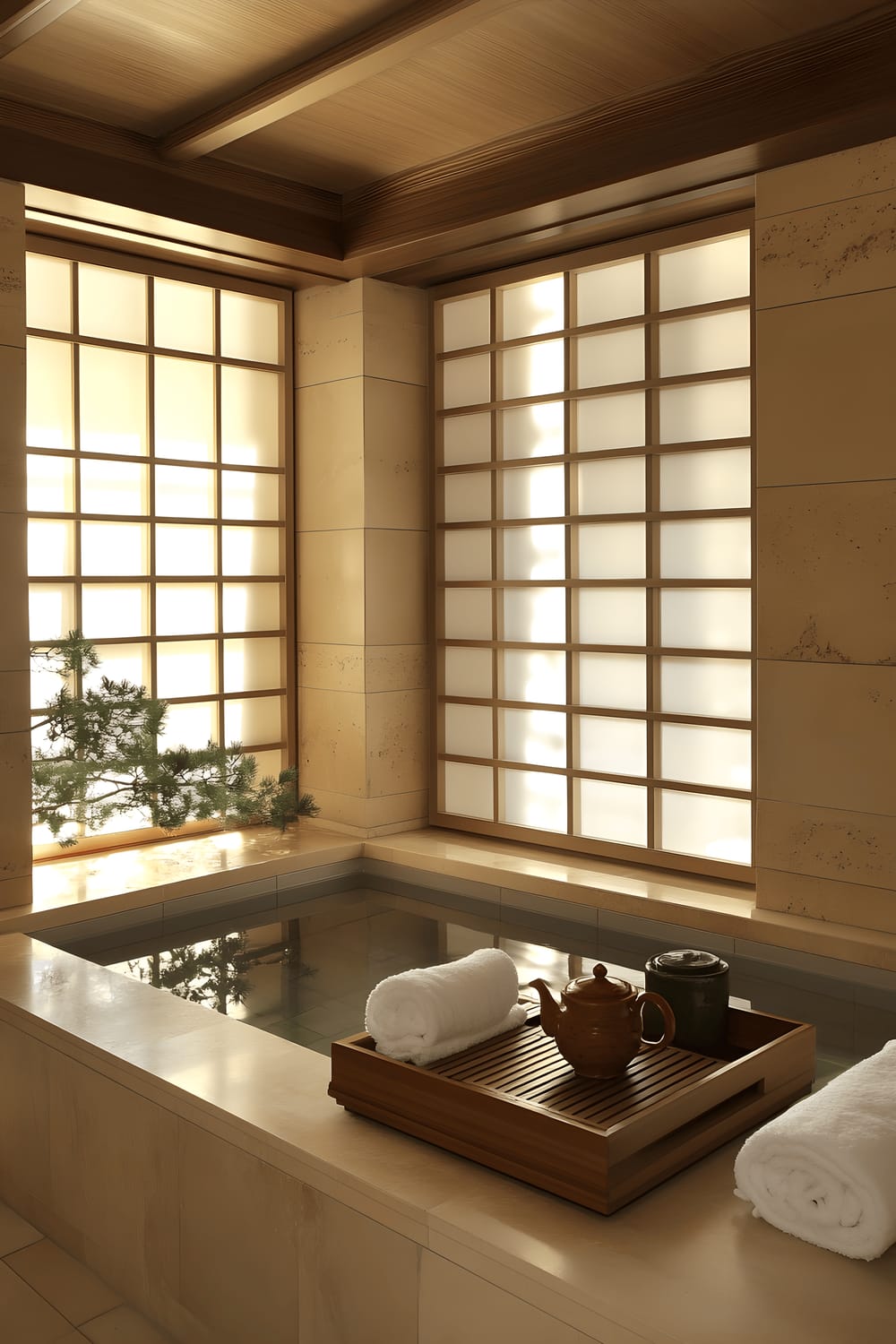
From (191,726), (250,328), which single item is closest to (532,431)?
(250,328)

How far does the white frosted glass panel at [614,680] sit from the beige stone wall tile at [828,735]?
0.64m

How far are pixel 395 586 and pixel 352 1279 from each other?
3031 mm

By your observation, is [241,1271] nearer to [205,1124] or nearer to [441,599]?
[205,1124]

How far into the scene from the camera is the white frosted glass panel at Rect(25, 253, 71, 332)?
3.76 metres

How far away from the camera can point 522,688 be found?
13.6ft

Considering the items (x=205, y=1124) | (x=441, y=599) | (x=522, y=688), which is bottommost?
(x=205, y=1124)

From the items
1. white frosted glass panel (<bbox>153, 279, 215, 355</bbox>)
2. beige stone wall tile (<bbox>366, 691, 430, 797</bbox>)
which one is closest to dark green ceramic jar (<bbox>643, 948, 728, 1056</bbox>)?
beige stone wall tile (<bbox>366, 691, 430, 797</bbox>)

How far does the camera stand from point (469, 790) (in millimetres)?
4352

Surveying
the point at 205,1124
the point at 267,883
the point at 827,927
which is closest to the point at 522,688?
the point at 267,883

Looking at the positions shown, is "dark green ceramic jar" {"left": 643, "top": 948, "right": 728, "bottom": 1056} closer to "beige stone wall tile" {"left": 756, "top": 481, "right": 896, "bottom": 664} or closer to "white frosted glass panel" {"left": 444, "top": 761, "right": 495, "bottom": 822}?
"beige stone wall tile" {"left": 756, "top": 481, "right": 896, "bottom": 664}

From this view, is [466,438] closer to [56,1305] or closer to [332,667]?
[332,667]

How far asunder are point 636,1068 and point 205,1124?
688 mm

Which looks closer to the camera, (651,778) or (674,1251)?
(674,1251)

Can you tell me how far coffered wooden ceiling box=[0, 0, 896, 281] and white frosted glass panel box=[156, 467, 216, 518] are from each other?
2.60 ft
